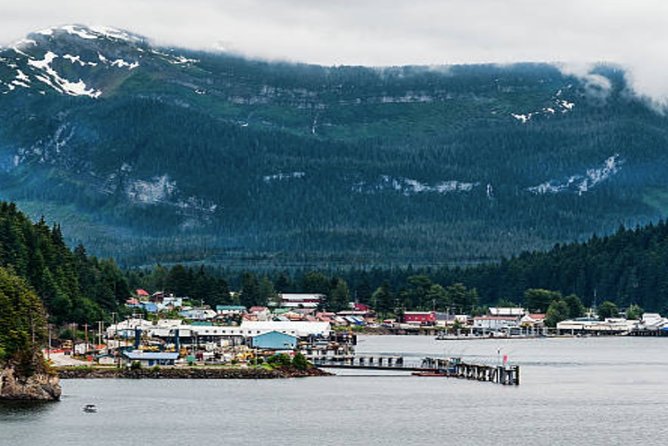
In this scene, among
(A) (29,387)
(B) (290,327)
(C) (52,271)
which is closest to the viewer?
(A) (29,387)

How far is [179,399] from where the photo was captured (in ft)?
402

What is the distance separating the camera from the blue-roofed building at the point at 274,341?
173 m

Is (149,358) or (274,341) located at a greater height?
(274,341)

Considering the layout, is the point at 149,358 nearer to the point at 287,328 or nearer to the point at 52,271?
the point at 52,271

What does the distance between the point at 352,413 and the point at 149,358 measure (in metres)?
31.2

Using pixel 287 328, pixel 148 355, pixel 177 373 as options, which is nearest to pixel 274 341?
pixel 287 328

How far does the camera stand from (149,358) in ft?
473

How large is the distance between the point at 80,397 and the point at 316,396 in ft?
51.1

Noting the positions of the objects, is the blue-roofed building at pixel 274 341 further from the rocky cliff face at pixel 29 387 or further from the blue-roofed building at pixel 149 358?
the rocky cliff face at pixel 29 387

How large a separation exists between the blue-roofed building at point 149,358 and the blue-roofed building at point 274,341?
25.9 metres

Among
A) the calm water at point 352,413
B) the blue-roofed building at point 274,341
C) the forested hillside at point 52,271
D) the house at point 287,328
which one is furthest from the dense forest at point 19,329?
the house at point 287,328

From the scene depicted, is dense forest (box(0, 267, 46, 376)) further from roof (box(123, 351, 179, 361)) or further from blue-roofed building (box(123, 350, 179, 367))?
roof (box(123, 351, 179, 361))

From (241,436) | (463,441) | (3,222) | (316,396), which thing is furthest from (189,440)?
(3,222)

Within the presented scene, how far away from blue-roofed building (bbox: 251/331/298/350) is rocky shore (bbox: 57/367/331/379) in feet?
96.2
